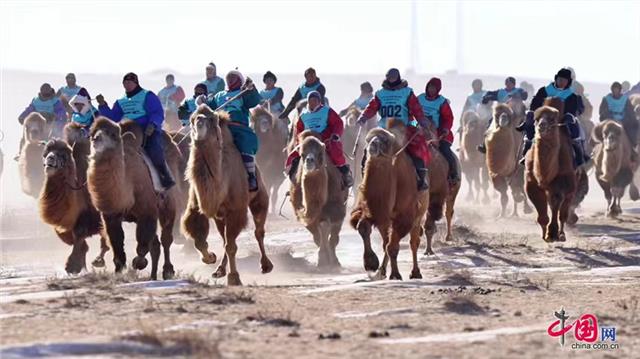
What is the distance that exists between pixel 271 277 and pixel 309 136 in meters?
2.02

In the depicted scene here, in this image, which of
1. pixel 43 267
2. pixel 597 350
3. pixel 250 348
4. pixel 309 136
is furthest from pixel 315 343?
pixel 43 267

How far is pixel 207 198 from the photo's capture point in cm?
1479

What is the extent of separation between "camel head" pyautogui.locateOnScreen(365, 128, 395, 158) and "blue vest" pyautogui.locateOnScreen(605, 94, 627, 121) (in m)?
12.8

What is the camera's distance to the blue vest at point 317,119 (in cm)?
1759

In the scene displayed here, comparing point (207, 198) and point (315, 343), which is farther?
point (207, 198)

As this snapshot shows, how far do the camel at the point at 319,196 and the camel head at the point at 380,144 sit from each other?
53.7 inches

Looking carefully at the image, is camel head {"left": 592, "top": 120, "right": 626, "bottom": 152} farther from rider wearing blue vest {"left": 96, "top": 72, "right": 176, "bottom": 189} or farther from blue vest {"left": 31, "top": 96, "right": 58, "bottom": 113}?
rider wearing blue vest {"left": 96, "top": 72, "right": 176, "bottom": 189}

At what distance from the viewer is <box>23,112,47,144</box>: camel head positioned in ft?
80.8

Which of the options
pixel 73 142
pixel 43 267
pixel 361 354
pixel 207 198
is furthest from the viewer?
pixel 43 267

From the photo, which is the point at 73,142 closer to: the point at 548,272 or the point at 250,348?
the point at 548,272

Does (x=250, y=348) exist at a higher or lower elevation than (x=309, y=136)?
lower

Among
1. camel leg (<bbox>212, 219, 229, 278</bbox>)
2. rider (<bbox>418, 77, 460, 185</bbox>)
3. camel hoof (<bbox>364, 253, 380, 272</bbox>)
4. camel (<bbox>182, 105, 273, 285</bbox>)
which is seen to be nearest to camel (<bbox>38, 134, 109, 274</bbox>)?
camel (<bbox>182, 105, 273, 285</bbox>)

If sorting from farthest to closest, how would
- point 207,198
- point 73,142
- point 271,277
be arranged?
point 271,277 → point 73,142 → point 207,198

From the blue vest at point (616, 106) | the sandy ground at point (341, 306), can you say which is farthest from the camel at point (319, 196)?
the blue vest at point (616, 106)
